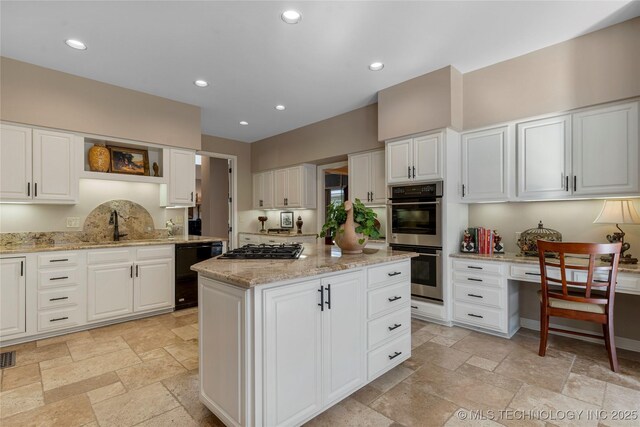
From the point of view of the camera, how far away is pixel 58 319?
325 cm

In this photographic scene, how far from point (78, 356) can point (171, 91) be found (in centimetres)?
315

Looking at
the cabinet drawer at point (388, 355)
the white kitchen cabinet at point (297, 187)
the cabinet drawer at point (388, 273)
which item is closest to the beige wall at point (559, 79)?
the cabinet drawer at point (388, 273)

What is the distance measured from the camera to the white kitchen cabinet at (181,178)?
4352 mm

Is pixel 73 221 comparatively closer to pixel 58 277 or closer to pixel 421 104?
pixel 58 277

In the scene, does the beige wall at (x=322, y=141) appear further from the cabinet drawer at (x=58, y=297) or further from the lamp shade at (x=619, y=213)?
the cabinet drawer at (x=58, y=297)

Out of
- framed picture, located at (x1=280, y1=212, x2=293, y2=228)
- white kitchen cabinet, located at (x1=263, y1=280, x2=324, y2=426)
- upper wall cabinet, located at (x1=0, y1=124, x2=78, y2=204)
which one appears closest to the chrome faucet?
upper wall cabinet, located at (x1=0, y1=124, x2=78, y2=204)

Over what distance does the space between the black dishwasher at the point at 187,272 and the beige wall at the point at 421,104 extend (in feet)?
9.46

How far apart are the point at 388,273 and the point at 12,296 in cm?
360

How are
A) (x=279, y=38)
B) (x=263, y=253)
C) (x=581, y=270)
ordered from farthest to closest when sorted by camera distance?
(x=279, y=38), (x=581, y=270), (x=263, y=253)

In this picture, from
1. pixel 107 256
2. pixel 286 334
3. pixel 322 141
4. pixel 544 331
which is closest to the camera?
pixel 286 334

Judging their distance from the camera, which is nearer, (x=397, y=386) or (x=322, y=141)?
(x=397, y=386)

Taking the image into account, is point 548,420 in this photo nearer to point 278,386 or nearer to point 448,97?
point 278,386

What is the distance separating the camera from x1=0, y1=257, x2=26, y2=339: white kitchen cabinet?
9.71 feet

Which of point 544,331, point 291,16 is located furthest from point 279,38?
point 544,331
